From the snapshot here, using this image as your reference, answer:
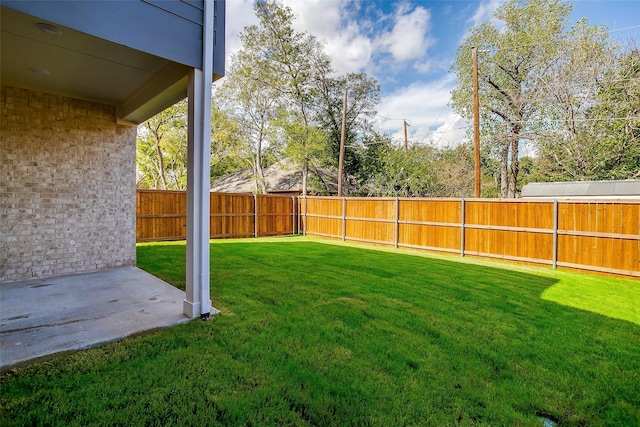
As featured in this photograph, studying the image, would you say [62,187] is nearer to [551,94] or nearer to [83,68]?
[83,68]

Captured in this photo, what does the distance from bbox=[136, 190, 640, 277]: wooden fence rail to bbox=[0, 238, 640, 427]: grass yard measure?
2.24 metres

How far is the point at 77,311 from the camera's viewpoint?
3.26m

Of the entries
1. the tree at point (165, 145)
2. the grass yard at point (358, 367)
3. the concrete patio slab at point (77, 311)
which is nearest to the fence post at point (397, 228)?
the grass yard at point (358, 367)

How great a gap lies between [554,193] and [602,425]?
11.2 m

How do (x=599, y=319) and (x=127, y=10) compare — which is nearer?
(x=127, y=10)

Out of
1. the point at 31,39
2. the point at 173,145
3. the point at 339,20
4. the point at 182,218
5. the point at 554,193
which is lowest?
the point at 182,218

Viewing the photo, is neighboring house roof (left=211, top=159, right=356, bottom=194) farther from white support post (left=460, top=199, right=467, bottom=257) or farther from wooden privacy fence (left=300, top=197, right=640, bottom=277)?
white support post (left=460, top=199, right=467, bottom=257)

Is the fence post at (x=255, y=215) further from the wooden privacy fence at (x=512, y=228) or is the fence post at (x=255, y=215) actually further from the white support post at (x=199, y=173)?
the white support post at (x=199, y=173)

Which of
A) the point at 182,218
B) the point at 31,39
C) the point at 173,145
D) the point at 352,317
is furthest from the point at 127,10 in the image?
the point at 173,145

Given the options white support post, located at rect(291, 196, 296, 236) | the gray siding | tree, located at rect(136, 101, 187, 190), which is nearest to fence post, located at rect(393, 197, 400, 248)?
white support post, located at rect(291, 196, 296, 236)

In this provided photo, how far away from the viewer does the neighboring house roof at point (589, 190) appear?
918cm

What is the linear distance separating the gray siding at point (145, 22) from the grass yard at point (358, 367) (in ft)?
8.23

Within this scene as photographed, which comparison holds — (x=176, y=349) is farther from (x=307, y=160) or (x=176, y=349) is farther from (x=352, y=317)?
Answer: (x=307, y=160)

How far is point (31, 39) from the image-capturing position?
2686 mm
